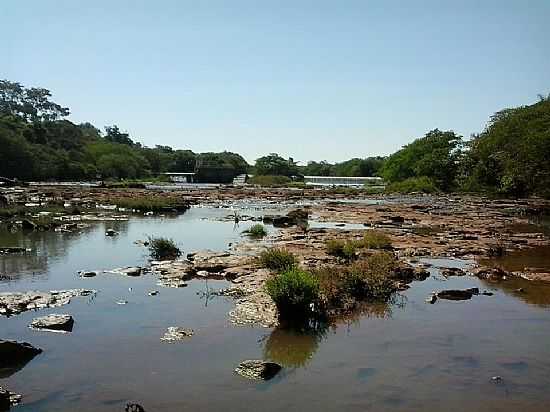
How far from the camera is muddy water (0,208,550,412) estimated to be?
27.1 ft

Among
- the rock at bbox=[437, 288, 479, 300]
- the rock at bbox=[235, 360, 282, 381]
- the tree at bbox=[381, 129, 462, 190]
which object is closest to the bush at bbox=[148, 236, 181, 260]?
the rock at bbox=[437, 288, 479, 300]

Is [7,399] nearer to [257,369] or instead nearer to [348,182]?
[257,369]

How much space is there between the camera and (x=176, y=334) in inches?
446

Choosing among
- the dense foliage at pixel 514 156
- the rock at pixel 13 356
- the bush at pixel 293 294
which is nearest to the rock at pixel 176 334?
→ the bush at pixel 293 294

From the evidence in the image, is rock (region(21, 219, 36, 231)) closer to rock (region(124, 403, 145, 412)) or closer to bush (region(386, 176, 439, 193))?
rock (region(124, 403, 145, 412))

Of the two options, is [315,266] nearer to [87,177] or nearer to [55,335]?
[55,335]

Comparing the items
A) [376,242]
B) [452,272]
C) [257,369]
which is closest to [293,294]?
[257,369]

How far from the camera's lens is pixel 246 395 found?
836 cm

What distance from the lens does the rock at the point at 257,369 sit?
29.7 ft

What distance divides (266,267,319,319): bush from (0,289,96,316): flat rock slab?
17.9 feet

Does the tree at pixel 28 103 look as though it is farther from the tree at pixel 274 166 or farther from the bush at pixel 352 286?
the bush at pixel 352 286

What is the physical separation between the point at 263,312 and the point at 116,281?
580 centimetres

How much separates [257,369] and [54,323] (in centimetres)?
485

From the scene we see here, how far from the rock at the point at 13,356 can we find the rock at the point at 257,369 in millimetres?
3589
